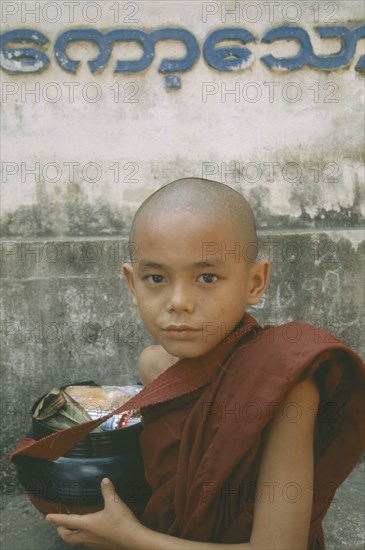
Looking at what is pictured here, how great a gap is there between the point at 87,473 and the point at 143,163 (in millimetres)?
1755

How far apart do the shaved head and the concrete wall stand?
4.96 ft

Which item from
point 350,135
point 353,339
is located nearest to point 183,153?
point 350,135

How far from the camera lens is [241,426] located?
54.7 inches

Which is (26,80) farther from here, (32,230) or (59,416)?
(59,416)

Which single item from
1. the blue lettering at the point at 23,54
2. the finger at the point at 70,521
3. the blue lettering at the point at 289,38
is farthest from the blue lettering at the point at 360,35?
the finger at the point at 70,521

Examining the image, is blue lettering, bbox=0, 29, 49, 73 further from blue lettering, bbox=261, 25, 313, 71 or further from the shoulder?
the shoulder

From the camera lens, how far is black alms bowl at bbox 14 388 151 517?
1.98 meters

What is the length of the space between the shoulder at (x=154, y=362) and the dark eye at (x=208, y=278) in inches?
23.9

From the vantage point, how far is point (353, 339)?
319cm

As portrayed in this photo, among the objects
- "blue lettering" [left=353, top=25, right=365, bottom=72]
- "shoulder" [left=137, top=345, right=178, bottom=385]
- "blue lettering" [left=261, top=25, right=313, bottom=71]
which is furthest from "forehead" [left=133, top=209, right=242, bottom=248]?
"blue lettering" [left=353, top=25, right=365, bottom=72]

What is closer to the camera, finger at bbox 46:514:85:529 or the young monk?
the young monk

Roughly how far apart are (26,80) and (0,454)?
82.2 inches

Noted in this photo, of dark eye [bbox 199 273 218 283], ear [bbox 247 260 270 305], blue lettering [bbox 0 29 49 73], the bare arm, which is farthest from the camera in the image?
blue lettering [bbox 0 29 49 73]

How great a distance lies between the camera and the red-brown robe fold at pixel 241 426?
1383mm
